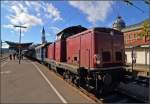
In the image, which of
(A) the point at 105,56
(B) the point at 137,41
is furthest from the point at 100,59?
(B) the point at 137,41

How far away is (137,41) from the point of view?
6838cm

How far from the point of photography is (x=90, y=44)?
14.8 metres

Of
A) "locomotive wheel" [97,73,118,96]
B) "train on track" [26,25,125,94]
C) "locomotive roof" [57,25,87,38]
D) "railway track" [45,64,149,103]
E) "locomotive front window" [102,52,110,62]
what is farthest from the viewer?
"locomotive roof" [57,25,87,38]

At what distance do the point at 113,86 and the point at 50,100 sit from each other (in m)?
3.70

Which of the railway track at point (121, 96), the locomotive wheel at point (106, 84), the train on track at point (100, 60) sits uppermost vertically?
the train on track at point (100, 60)

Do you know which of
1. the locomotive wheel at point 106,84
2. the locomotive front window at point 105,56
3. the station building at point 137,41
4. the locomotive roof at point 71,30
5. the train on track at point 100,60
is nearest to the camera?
the locomotive wheel at point 106,84

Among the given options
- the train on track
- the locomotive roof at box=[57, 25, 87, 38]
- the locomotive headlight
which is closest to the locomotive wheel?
the train on track

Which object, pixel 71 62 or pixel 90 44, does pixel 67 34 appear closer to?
pixel 71 62

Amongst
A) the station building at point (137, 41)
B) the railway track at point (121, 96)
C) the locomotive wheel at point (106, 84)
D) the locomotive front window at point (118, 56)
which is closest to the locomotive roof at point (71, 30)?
the station building at point (137, 41)

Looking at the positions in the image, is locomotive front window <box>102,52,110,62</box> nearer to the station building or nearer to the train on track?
the train on track

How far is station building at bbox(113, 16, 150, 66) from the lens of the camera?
33928mm

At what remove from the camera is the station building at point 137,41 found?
33.9m

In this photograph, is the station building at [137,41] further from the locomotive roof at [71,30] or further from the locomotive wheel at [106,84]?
the locomotive wheel at [106,84]

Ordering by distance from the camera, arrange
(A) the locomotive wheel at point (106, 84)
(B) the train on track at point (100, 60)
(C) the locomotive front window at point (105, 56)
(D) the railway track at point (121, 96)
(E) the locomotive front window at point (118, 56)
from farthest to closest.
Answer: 1. (E) the locomotive front window at point (118, 56)
2. (C) the locomotive front window at point (105, 56)
3. (B) the train on track at point (100, 60)
4. (A) the locomotive wheel at point (106, 84)
5. (D) the railway track at point (121, 96)
